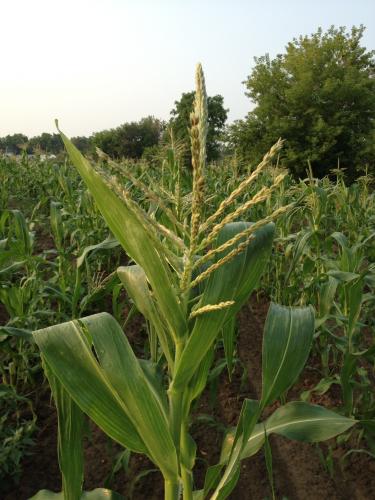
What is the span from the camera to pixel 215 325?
110 centimetres

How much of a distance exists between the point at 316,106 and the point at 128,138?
19.2 meters

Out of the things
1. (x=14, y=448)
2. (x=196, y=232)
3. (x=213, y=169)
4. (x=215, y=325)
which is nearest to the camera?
(x=196, y=232)

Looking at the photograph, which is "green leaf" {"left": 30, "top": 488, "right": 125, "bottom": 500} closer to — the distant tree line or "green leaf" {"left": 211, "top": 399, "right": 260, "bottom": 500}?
"green leaf" {"left": 211, "top": 399, "right": 260, "bottom": 500}

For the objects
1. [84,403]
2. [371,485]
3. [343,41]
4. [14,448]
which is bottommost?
[371,485]

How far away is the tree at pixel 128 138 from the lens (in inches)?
1498

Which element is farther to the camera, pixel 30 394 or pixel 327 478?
pixel 30 394

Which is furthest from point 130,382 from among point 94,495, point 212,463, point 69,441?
point 212,463

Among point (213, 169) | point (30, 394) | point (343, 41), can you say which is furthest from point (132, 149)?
point (30, 394)

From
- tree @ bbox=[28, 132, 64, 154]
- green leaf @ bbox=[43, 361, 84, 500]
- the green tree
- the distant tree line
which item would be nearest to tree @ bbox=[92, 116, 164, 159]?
the green tree

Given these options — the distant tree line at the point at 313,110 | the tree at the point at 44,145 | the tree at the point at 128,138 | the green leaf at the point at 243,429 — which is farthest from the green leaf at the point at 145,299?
the tree at the point at 128,138

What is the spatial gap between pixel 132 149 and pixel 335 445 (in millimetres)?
38940

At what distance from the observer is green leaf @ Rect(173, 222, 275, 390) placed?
3.59ft

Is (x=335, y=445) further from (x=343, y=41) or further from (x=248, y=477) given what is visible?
(x=343, y=41)

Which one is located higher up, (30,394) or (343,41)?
(343,41)
